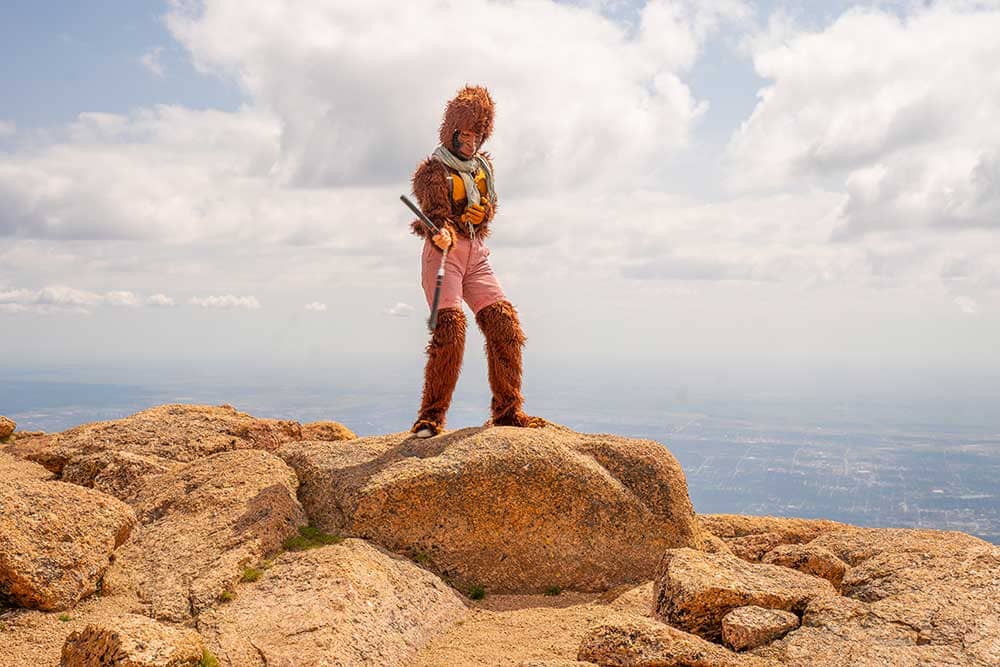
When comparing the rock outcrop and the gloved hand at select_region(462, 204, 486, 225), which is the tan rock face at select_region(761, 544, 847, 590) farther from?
the rock outcrop

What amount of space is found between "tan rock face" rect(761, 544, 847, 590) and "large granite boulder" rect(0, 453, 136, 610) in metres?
6.22

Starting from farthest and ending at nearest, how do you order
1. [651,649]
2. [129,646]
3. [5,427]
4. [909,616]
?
[5,427], [909,616], [651,649], [129,646]

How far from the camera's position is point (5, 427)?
36.7ft

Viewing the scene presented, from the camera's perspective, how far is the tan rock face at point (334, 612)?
16.6ft

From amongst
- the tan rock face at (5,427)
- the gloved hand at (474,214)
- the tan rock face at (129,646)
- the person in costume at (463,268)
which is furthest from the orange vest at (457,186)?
the tan rock face at (5,427)

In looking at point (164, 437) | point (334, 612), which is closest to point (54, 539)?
point (334, 612)

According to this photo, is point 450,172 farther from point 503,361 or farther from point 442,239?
point 503,361

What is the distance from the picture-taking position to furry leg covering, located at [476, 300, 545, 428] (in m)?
9.04

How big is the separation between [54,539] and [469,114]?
19.9 feet

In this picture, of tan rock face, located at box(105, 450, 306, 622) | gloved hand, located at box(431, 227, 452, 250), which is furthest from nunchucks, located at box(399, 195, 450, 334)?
tan rock face, located at box(105, 450, 306, 622)

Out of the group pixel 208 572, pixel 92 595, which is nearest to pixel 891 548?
pixel 208 572

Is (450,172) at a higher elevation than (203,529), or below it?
higher

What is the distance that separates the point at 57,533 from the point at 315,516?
2223 millimetres

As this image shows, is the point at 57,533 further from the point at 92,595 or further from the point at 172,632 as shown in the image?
the point at 172,632
